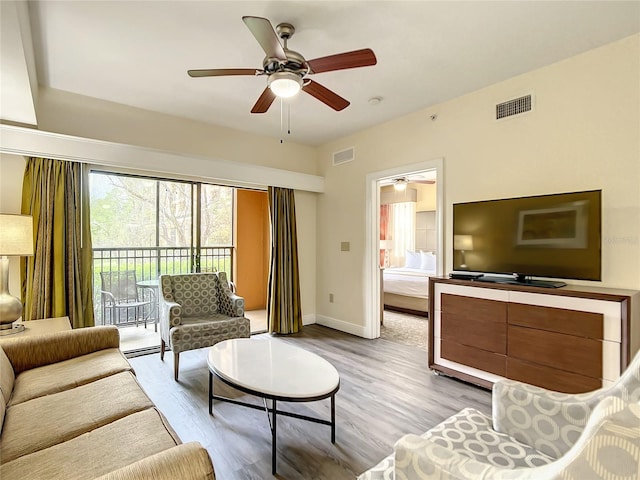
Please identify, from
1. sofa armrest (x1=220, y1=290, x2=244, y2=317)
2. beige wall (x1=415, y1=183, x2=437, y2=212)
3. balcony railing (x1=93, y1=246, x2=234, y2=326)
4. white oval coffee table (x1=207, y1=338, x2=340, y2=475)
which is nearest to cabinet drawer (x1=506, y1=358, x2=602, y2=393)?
white oval coffee table (x1=207, y1=338, x2=340, y2=475)

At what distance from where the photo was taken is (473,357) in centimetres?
283

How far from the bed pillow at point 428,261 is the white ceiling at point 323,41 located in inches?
165

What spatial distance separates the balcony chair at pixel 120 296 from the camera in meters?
3.90

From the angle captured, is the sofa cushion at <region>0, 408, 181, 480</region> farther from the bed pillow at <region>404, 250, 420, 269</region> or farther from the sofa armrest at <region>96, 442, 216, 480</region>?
the bed pillow at <region>404, 250, 420, 269</region>

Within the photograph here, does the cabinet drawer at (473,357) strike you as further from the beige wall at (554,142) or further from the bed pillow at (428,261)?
the bed pillow at (428,261)

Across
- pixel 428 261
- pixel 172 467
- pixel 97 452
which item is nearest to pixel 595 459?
pixel 172 467

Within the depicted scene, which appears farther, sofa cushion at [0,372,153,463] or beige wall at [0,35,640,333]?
beige wall at [0,35,640,333]

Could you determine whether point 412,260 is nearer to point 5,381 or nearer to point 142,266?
point 142,266

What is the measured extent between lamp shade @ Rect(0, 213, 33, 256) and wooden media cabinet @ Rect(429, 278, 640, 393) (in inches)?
135

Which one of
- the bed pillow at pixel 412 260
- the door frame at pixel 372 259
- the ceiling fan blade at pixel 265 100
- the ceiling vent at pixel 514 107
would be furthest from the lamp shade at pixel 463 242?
the bed pillow at pixel 412 260

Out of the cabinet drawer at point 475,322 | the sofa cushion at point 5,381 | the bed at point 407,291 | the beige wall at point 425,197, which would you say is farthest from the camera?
the beige wall at point 425,197

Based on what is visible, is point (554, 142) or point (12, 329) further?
point (554, 142)

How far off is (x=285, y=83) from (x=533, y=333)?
2.62 m

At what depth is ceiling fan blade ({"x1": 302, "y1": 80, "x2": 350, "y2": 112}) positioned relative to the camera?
235cm
